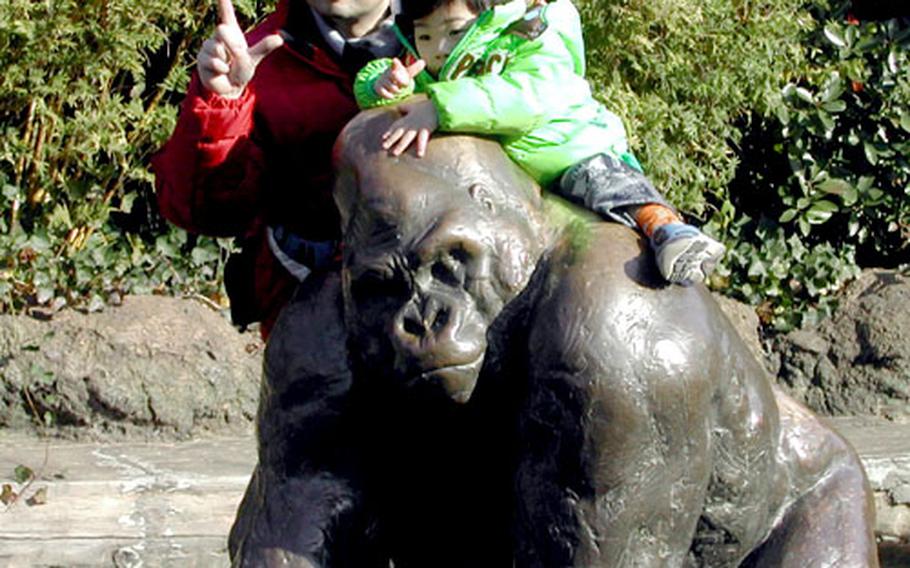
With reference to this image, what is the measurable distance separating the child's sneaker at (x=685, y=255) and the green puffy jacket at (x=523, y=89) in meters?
0.27

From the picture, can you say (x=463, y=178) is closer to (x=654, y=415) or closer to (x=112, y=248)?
(x=654, y=415)

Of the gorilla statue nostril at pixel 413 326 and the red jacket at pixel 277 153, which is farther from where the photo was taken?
the red jacket at pixel 277 153

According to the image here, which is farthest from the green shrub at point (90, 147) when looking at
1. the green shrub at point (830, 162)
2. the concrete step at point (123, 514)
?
the green shrub at point (830, 162)

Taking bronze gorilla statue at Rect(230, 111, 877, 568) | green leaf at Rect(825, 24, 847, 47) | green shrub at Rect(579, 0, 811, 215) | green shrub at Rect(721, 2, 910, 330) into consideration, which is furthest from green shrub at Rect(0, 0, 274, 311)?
bronze gorilla statue at Rect(230, 111, 877, 568)

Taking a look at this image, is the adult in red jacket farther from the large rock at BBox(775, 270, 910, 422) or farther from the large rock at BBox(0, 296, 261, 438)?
the large rock at BBox(775, 270, 910, 422)

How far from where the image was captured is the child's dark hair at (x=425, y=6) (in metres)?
3.01

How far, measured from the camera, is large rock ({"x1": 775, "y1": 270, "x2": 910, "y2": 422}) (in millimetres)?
6902

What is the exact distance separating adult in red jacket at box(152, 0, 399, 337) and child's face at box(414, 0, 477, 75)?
0.98 ft

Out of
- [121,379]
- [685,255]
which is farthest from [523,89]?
[121,379]

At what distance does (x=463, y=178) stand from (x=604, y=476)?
53 centimetres

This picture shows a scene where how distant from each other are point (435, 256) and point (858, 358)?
14.6 ft

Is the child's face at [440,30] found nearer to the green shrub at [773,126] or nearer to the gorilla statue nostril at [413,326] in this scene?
the gorilla statue nostril at [413,326]

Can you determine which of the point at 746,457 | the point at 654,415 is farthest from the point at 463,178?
the point at 746,457

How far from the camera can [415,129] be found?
115 inches
